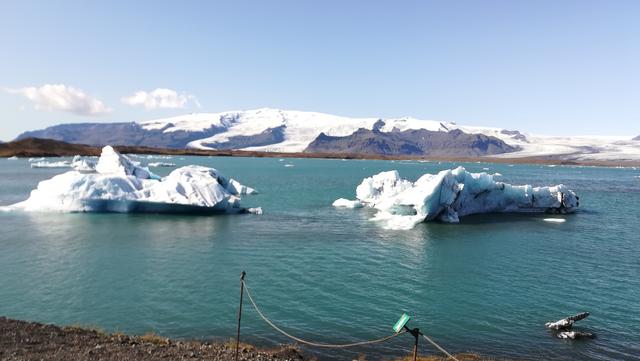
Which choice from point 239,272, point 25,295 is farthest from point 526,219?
point 25,295

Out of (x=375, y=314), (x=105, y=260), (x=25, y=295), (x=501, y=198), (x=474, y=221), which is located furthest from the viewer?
(x=501, y=198)

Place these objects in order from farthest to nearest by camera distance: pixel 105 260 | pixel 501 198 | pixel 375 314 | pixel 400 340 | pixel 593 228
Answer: pixel 501 198 → pixel 593 228 → pixel 105 260 → pixel 375 314 → pixel 400 340

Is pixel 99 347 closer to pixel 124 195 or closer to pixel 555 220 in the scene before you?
pixel 124 195

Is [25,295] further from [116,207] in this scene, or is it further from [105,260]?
[116,207]

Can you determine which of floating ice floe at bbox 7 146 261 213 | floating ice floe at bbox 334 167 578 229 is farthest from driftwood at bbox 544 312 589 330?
floating ice floe at bbox 7 146 261 213

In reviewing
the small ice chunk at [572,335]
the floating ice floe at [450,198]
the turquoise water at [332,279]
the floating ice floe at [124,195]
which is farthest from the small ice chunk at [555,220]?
the floating ice floe at [124,195]

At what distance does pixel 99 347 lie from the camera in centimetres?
1336

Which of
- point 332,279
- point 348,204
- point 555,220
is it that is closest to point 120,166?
point 348,204

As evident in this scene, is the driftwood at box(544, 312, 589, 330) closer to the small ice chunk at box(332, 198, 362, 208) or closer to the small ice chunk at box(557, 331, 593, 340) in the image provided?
the small ice chunk at box(557, 331, 593, 340)

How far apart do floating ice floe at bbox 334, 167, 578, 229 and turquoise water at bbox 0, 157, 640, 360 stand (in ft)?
7.26

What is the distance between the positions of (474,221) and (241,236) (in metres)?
21.6

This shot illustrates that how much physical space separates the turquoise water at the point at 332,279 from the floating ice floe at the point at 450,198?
221 cm

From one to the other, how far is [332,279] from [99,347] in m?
11.4

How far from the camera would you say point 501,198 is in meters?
47.0
